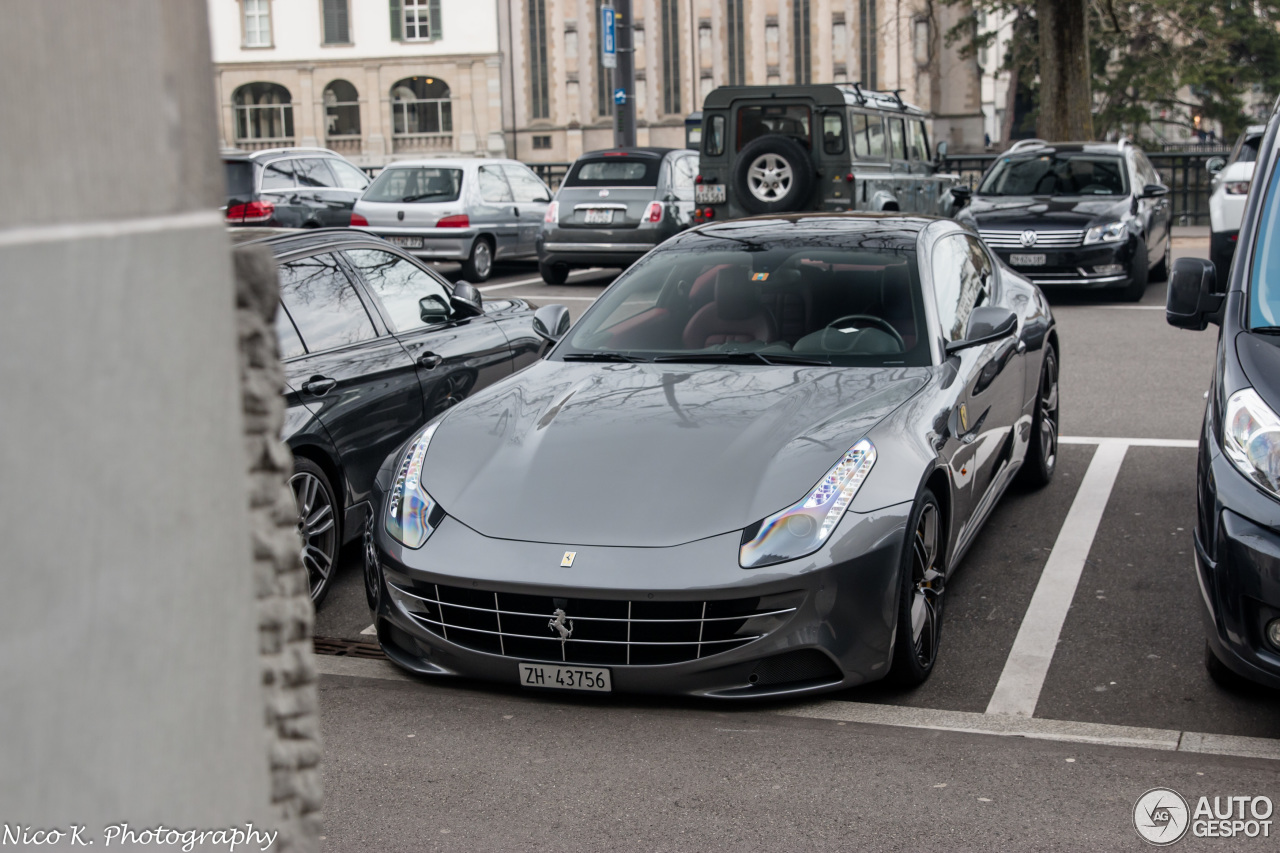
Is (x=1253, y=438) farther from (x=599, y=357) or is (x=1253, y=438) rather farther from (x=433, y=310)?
(x=433, y=310)

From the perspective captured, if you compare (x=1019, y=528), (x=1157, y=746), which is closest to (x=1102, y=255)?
(x=1019, y=528)

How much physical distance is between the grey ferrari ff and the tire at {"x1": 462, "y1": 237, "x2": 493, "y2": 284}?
41.8 feet

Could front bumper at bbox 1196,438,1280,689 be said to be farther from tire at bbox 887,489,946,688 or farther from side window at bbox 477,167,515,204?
side window at bbox 477,167,515,204

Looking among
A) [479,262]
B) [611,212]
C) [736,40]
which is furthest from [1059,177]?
[736,40]

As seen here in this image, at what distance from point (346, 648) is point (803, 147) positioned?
13.4m

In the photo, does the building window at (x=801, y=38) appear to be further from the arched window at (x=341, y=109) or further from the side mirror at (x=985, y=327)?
the side mirror at (x=985, y=327)

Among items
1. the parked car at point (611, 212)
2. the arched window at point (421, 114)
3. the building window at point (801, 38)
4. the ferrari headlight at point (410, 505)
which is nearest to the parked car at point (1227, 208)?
the parked car at point (611, 212)

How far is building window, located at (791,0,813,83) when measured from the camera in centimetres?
8038

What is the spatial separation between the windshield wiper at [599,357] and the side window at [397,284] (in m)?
1.10

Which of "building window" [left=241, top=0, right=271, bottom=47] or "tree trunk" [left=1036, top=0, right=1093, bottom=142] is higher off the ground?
"building window" [left=241, top=0, right=271, bottom=47]

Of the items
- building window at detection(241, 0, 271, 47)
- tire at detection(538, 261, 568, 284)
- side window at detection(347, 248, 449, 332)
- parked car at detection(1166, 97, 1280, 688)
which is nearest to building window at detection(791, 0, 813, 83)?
building window at detection(241, 0, 271, 47)

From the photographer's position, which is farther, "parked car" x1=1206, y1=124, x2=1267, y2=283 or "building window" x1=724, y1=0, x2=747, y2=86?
"building window" x1=724, y1=0, x2=747, y2=86

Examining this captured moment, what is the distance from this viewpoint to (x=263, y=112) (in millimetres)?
75812

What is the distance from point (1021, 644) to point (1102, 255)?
10570mm
